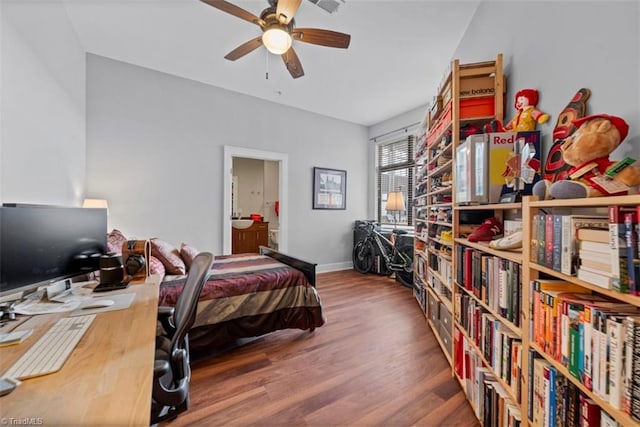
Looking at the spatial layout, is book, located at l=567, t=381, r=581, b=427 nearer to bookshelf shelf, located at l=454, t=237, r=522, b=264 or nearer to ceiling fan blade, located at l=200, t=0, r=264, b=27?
bookshelf shelf, located at l=454, t=237, r=522, b=264

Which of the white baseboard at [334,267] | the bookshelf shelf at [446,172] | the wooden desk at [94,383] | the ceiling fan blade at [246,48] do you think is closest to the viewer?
the wooden desk at [94,383]

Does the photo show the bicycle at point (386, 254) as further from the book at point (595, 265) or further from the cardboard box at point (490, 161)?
the book at point (595, 265)

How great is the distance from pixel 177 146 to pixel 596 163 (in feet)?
12.5

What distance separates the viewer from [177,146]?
11.0ft

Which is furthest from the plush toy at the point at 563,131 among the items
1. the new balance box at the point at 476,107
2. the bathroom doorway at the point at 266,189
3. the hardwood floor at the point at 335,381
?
the bathroom doorway at the point at 266,189

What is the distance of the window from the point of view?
14.9ft

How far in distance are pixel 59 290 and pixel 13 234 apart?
0.53 m

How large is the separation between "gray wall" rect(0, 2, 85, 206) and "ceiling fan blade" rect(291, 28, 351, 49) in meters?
1.70

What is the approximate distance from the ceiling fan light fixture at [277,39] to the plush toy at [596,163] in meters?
1.87

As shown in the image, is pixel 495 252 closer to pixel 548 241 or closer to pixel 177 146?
pixel 548 241

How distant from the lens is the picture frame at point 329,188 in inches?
181

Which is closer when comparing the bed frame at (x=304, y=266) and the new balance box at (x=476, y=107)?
the new balance box at (x=476, y=107)

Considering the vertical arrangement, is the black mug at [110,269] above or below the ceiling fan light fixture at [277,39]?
below

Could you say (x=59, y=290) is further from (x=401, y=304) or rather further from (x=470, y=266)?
(x=401, y=304)
